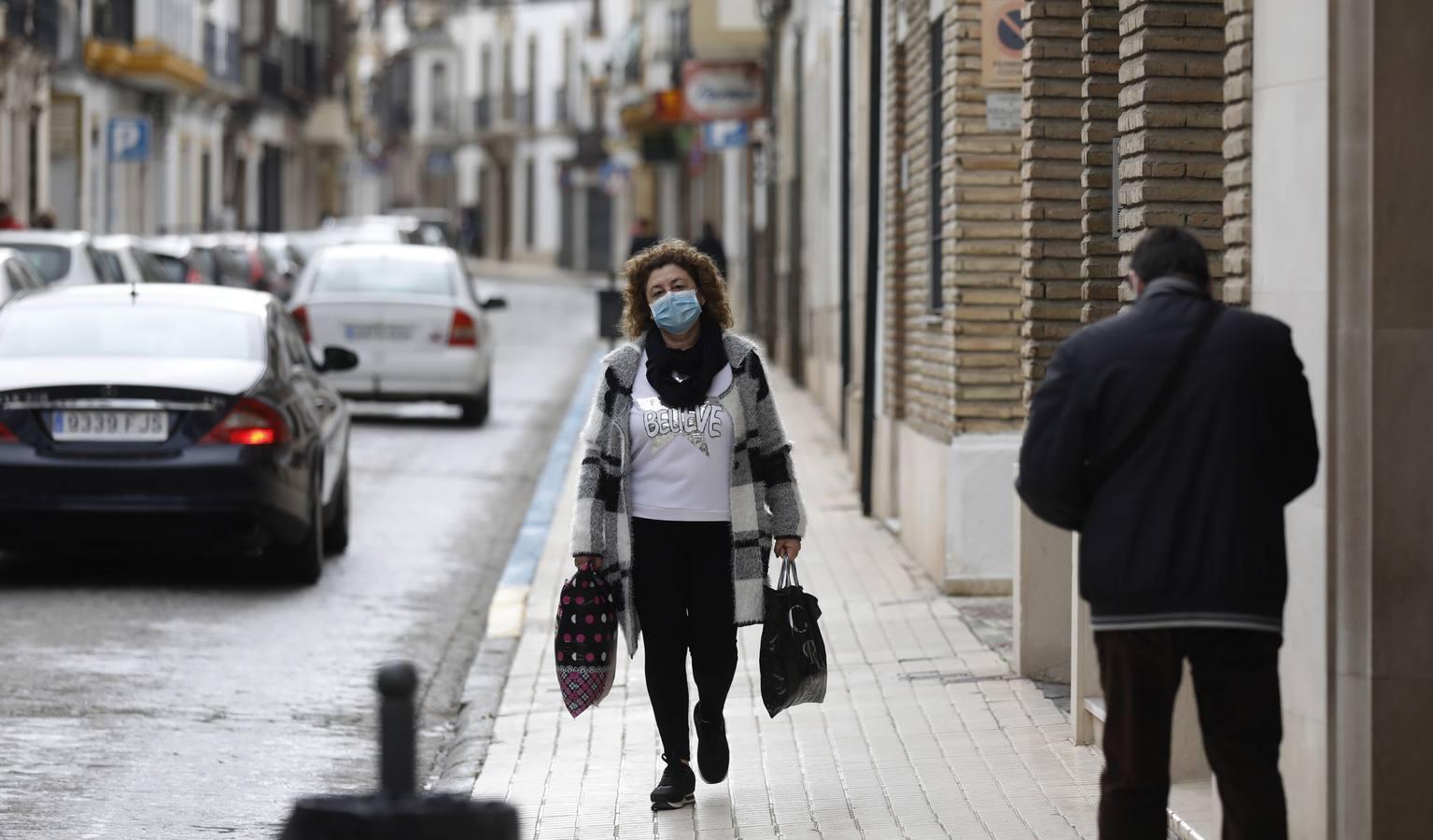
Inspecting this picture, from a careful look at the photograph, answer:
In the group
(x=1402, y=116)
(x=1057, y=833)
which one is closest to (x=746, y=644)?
(x=1057, y=833)

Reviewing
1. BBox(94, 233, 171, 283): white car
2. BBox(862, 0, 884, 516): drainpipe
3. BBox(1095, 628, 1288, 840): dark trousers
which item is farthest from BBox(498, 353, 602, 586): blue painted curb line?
BBox(1095, 628, 1288, 840): dark trousers

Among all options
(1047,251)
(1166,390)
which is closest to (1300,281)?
(1166,390)

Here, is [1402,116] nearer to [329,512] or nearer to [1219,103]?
[1219,103]

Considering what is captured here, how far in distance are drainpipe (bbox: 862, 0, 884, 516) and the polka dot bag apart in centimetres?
778

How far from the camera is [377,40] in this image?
383 ft

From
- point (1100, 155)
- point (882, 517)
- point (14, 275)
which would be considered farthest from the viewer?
point (14, 275)

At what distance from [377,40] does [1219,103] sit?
112 m

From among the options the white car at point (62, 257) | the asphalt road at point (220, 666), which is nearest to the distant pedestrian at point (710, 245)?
the white car at point (62, 257)

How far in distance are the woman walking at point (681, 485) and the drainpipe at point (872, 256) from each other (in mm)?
7610

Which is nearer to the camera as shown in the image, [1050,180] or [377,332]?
[1050,180]

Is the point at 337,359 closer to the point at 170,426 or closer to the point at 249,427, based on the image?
the point at 249,427

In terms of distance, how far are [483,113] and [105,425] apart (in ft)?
267

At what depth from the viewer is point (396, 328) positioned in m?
22.1

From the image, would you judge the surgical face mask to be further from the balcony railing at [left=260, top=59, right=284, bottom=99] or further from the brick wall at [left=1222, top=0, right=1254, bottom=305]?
the balcony railing at [left=260, top=59, right=284, bottom=99]
